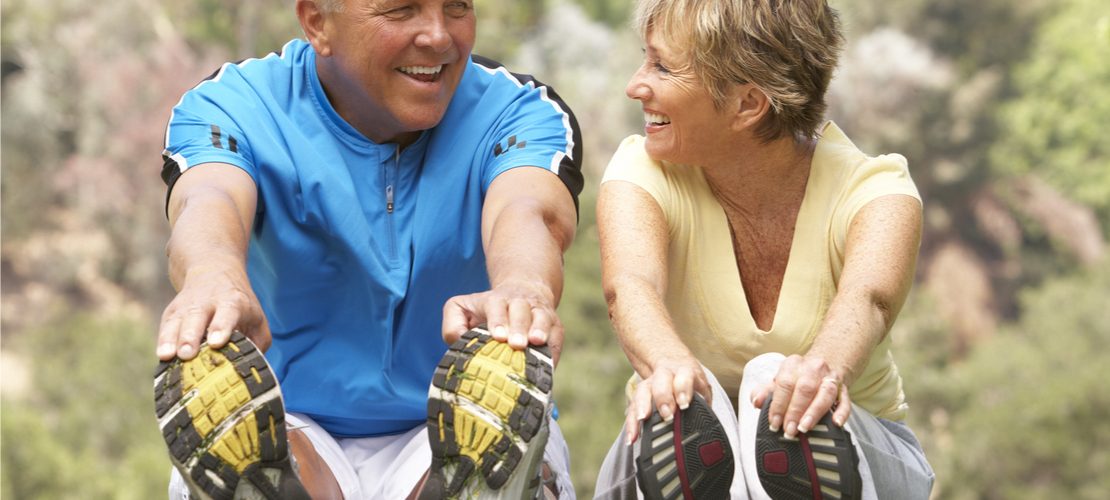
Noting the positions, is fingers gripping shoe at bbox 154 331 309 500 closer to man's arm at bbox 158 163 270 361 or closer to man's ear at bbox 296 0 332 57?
man's arm at bbox 158 163 270 361

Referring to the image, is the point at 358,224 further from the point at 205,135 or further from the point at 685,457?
the point at 685,457

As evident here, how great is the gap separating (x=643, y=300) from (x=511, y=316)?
0.34m

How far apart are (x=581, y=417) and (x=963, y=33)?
35.4 ft

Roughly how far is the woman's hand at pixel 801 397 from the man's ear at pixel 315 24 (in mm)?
964

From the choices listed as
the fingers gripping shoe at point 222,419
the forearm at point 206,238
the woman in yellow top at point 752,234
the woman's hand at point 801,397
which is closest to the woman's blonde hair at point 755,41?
the woman in yellow top at point 752,234

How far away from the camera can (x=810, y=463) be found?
78.7 inches

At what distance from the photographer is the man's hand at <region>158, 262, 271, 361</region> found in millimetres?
1913

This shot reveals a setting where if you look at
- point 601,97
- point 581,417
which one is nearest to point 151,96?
point 601,97

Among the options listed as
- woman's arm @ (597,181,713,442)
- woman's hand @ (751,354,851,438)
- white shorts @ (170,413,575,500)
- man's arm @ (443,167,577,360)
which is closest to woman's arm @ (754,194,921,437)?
woman's hand @ (751,354,851,438)

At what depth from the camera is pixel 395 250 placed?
2.49 metres

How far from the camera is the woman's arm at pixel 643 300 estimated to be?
2.06m

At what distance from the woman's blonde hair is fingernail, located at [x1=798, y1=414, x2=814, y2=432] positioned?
2.03 ft

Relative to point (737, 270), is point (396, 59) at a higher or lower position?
higher

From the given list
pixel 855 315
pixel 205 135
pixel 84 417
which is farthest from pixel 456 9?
pixel 84 417
